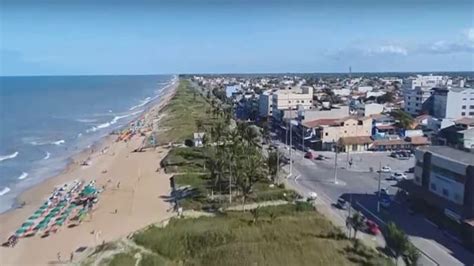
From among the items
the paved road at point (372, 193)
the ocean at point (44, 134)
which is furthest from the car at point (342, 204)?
the ocean at point (44, 134)

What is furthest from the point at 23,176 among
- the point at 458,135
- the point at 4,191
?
the point at 458,135

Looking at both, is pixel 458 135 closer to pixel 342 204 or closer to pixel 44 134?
pixel 342 204

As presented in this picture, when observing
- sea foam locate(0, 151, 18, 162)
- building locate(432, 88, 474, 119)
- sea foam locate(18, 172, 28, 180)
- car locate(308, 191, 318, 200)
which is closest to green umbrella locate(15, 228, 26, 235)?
sea foam locate(18, 172, 28, 180)

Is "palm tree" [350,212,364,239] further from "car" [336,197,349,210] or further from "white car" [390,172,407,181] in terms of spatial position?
"white car" [390,172,407,181]

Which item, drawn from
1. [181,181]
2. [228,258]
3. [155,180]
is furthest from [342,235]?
[155,180]

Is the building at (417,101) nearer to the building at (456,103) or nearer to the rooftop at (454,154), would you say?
→ the building at (456,103)

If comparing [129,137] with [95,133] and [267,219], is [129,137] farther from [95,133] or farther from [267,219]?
[267,219]
